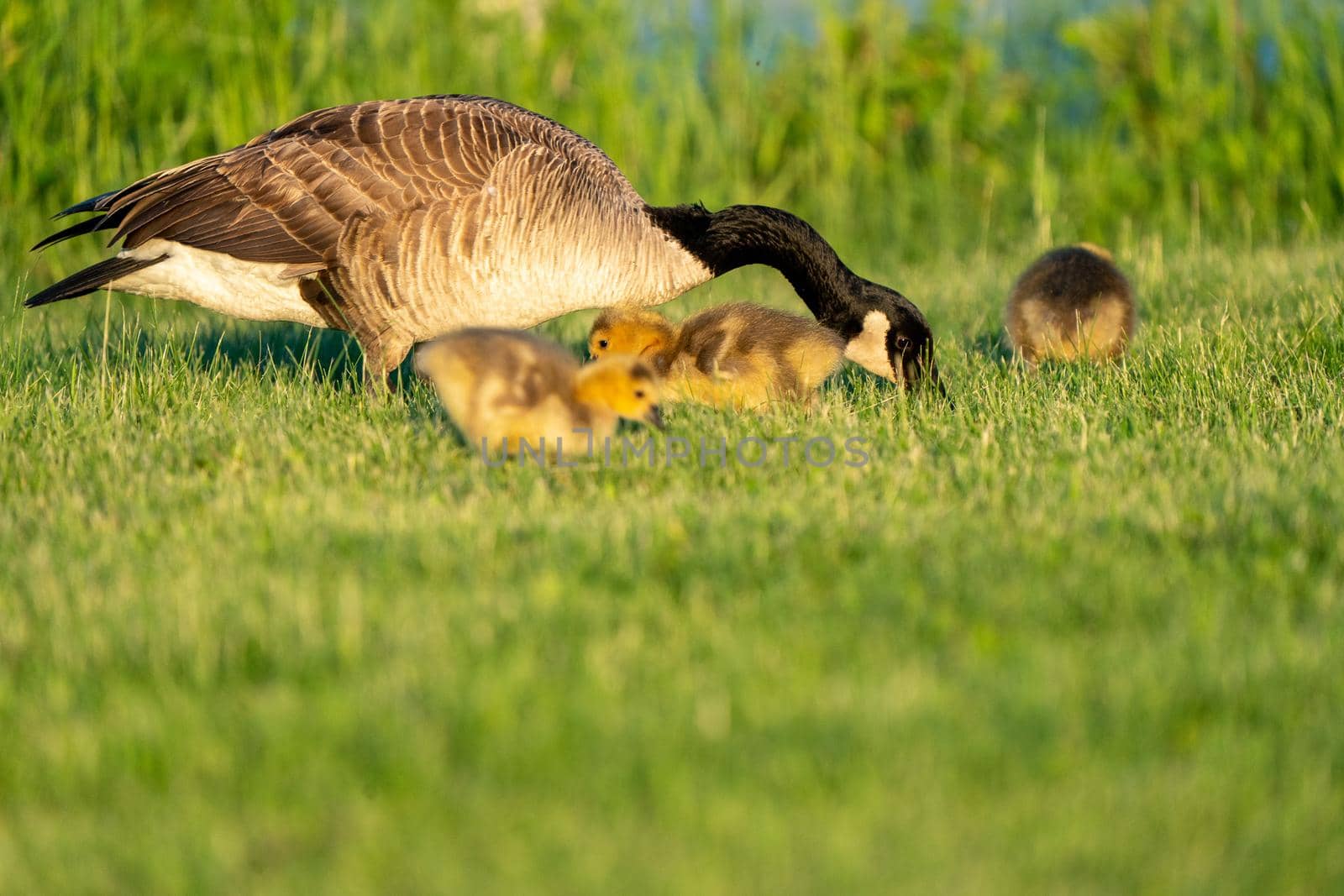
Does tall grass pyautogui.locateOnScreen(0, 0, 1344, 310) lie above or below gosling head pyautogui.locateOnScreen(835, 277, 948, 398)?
above

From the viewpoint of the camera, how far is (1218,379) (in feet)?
20.8

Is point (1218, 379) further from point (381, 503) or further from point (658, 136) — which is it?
point (658, 136)

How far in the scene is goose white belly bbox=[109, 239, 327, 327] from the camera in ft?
22.6

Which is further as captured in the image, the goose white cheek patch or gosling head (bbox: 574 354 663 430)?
the goose white cheek patch

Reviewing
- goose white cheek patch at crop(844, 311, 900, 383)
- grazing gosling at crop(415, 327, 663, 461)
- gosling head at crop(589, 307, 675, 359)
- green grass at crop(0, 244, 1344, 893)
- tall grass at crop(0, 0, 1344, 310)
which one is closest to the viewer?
green grass at crop(0, 244, 1344, 893)

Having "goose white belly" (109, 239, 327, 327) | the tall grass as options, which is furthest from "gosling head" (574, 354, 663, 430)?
the tall grass

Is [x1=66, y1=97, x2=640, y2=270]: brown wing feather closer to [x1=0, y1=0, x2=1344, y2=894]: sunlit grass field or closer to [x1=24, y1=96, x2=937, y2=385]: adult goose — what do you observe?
[x1=24, y1=96, x2=937, y2=385]: adult goose

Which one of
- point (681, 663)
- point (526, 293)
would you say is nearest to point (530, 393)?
point (526, 293)

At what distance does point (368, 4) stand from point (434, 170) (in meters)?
6.00

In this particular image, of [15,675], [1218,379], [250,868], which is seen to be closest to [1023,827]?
[250,868]

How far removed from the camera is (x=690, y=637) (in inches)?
143

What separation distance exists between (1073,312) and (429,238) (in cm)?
337

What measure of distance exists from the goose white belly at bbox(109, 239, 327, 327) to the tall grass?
4.22 m

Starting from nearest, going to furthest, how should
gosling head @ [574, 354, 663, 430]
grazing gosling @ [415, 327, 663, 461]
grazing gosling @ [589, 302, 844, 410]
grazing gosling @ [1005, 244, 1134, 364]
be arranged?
grazing gosling @ [415, 327, 663, 461] < gosling head @ [574, 354, 663, 430] < grazing gosling @ [589, 302, 844, 410] < grazing gosling @ [1005, 244, 1134, 364]
